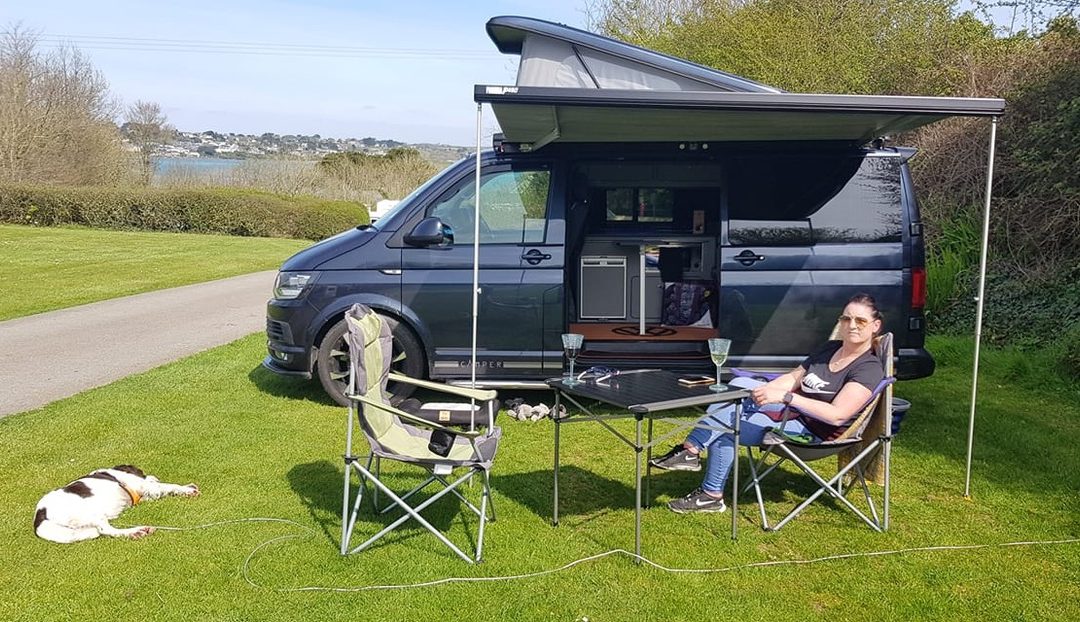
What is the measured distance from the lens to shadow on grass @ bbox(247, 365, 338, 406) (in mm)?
6863

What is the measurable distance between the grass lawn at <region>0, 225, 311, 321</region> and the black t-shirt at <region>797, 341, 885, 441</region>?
10.4 m

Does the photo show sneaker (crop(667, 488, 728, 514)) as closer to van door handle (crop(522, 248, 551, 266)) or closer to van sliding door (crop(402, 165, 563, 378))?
van sliding door (crop(402, 165, 563, 378))

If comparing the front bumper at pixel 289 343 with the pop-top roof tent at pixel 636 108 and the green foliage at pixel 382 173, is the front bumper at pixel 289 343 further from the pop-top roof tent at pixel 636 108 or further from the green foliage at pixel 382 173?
the green foliage at pixel 382 173

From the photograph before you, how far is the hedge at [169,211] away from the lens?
25.3m

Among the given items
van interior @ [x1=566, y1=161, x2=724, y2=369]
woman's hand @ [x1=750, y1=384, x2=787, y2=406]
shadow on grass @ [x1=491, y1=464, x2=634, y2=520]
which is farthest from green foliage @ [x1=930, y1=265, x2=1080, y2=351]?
shadow on grass @ [x1=491, y1=464, x2=634, y2=520]

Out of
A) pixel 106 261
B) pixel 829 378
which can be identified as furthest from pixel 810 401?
pixel 106 261

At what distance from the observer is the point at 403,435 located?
4.47m

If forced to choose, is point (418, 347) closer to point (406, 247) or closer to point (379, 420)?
point (406, 247)

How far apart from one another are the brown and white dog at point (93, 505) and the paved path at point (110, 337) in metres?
2.57

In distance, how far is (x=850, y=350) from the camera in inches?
178

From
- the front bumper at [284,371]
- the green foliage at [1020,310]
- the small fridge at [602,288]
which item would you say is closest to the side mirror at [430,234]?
the front bumper at [284,371]

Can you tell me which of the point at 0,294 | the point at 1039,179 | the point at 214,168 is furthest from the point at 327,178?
the point at 1039,179

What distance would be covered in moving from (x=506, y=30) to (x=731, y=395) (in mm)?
3048

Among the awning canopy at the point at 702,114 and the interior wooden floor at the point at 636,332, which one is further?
the interior wooden floor at the point at 636,332
